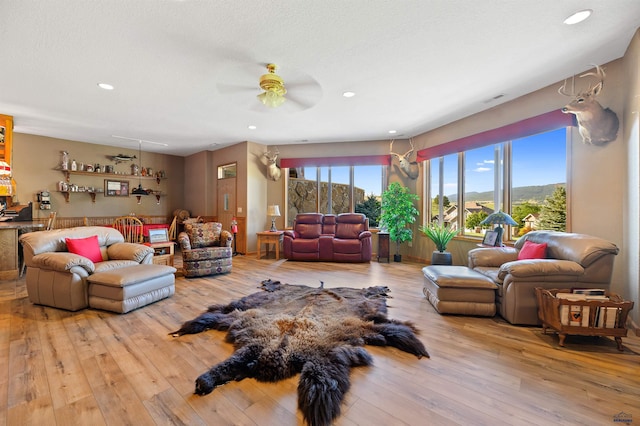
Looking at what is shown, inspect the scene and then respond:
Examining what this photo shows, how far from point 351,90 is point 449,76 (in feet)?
4.07

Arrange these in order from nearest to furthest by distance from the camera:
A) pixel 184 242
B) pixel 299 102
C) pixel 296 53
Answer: pixel 296 53, pixel 299 102, pixel 184 242

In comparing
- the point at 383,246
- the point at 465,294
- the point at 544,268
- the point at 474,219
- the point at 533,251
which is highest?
the point at 474,219

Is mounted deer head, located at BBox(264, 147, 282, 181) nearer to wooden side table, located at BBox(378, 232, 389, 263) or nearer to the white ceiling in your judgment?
the white ceiling

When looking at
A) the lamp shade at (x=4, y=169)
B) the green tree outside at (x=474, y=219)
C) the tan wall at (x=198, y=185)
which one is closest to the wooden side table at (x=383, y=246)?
the green tree outside at (x=474, y=219)

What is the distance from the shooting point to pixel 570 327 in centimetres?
216

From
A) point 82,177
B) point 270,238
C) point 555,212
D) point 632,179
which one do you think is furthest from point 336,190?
point 82,177

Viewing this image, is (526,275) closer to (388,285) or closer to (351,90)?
(388,285)

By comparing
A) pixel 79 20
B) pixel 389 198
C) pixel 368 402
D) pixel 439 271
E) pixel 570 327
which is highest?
pixel 79 20

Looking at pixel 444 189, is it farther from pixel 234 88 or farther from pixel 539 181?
pixel 234 88

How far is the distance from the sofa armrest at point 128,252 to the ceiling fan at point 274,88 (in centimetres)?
246

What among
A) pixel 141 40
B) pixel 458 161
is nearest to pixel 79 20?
pixel 141 40

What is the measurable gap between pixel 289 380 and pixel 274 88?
117 inches

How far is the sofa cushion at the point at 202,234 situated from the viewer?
181 inches

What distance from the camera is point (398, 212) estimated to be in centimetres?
568
